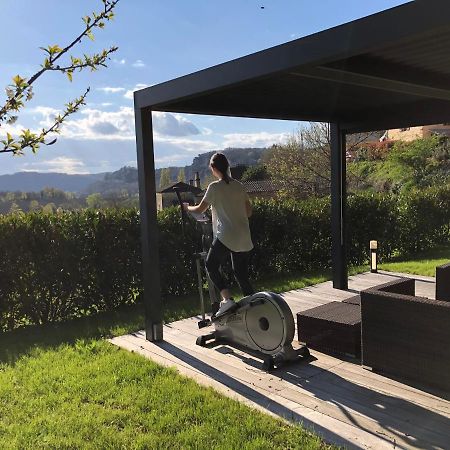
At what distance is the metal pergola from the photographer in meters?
2.64

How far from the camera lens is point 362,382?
353cm

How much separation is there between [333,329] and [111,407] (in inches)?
75.4

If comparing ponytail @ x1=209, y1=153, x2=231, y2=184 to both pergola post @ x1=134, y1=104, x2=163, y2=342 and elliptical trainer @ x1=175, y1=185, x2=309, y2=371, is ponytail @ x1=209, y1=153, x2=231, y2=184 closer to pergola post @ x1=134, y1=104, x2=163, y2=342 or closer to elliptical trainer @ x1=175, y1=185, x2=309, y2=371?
elliptical trainer @ x1=175, y1=185, x2=309, y2=371

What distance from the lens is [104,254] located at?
237 inches

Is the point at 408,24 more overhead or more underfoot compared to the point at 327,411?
more overhead

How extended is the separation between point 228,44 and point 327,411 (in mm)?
3531

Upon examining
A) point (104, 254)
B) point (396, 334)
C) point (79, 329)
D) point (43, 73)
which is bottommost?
point (79, 329)

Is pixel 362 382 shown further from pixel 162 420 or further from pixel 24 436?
pixel 24 436

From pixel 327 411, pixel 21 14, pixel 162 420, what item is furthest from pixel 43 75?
pixel 327 411

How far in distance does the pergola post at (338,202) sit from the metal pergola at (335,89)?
0.04ft

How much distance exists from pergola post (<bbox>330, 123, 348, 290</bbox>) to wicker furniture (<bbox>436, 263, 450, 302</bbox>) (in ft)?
7.21

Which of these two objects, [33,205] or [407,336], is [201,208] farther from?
[407,336]

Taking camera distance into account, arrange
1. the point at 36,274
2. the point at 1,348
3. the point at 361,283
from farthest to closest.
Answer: the point at 361,283
the point at 36,274
the point at 1,348

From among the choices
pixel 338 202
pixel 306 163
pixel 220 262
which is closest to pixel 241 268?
pixel 220 262
